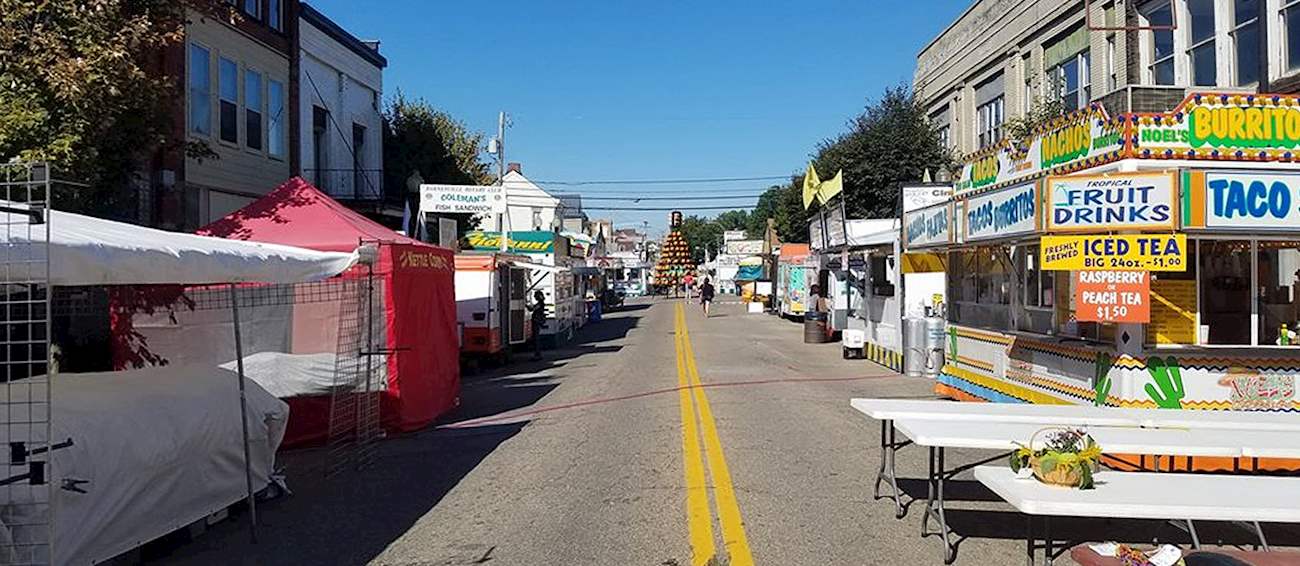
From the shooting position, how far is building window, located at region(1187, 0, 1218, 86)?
20.2 meters

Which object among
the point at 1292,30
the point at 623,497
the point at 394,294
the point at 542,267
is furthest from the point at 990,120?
the point at 623,497

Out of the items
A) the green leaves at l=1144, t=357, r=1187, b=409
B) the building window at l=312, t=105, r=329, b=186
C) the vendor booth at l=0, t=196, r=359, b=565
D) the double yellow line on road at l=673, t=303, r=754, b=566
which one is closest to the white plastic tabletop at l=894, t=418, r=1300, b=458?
the double yellow line on road at l=673, t=303, r=754, b=566

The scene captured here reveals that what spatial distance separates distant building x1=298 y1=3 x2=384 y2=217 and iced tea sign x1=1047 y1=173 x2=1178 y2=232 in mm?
19847

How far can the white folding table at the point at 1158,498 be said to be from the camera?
520cm

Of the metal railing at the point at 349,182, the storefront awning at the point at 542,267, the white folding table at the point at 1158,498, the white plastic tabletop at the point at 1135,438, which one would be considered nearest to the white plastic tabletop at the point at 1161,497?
the white folding table at the point at 1158,498

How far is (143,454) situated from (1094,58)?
24.6 meters

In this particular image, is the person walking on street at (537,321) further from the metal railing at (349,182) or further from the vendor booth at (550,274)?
the metal railing at (349,182)

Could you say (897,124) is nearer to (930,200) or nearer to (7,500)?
(930,200)

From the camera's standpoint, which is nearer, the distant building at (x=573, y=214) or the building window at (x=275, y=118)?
the building window at (x=275, y=118)

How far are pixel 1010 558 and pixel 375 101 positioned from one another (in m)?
28.7

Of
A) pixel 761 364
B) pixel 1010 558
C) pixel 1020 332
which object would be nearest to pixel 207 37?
pixel 761 364

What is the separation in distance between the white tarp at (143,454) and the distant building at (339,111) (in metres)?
18.8

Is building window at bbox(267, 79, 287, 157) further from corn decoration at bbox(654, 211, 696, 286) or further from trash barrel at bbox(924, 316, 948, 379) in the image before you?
corn decoration at bbox(654, 211, 696, 286)

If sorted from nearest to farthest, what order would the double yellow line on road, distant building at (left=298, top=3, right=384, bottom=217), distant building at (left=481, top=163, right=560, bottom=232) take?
the double yellow line on road < distant building at (left=298, top=3, right=384, bottom=217) < distant building at (left=481, top=163, right=560, bottom=232)
